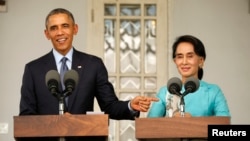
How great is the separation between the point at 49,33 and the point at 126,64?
275cm

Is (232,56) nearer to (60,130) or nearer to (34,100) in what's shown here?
(34,100)

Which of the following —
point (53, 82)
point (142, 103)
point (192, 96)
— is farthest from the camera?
point (192, 96)

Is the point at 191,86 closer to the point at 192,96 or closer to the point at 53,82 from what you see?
the point at 192,96

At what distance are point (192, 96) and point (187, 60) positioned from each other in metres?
0.22

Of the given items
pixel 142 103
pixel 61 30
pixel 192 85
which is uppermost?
pixel 61 30

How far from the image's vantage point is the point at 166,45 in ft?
22.2

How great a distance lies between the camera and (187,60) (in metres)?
4.07

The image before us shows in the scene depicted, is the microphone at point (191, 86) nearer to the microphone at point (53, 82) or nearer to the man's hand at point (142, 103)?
the man's hand at point (142, 103)

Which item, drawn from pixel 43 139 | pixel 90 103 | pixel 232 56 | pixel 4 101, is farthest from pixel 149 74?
pixel 43 139

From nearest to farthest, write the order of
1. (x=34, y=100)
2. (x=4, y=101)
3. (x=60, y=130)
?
(x=60, y=130), (x=34, y=100), (x=4, y=101)

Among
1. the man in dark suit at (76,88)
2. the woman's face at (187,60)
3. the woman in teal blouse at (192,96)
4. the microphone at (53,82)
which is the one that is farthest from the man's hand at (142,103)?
the microphone at (53,82)

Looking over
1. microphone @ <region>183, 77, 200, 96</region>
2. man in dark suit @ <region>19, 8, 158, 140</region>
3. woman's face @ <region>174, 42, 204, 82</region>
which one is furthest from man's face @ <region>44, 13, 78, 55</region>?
microphone @ <region>183, 77, 200, 96</region>

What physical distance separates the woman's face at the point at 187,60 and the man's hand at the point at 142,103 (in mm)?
341

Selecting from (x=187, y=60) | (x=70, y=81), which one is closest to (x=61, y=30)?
(x=70, y=81)
